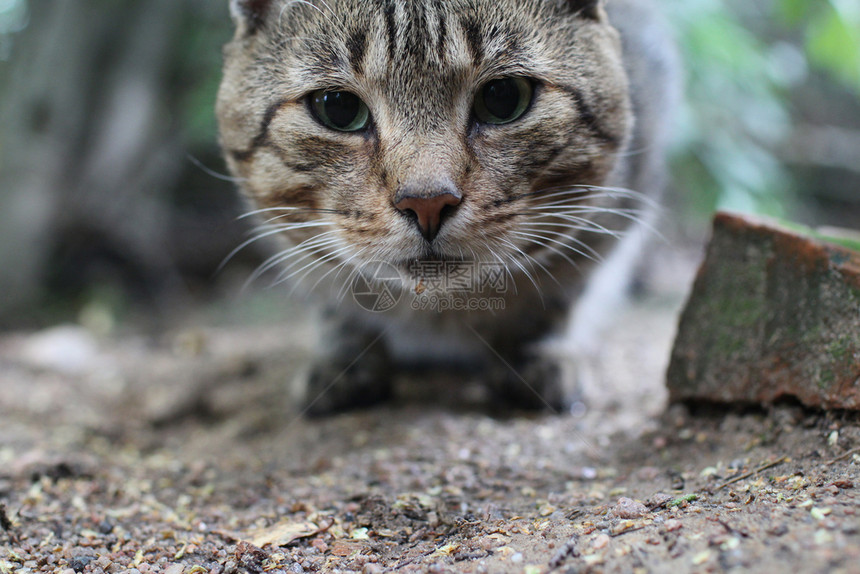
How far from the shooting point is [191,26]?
12.2ft

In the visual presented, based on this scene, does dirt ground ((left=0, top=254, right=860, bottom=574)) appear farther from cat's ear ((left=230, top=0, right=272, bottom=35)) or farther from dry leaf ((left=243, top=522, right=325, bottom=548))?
cat's ear ((left=230, top=0, right=272, bottom=35))

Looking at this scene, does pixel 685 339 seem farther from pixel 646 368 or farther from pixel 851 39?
pixel 851 39

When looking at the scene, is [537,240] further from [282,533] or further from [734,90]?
[734,90]

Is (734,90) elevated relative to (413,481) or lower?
elevated

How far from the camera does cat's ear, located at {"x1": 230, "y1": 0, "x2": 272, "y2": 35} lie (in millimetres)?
1798

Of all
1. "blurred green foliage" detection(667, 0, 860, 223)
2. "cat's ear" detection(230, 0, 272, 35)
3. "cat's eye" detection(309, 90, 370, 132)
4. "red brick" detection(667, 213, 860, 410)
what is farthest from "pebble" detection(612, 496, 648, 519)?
"blurred green foliage" detection(667, 0, 860, 223)

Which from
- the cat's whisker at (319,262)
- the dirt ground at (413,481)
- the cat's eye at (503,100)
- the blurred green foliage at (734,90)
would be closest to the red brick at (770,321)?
the dirt ground at (413,481)

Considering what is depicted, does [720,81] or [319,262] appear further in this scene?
[720,81]

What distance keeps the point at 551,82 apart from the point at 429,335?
936mm

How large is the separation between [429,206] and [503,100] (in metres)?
0.37

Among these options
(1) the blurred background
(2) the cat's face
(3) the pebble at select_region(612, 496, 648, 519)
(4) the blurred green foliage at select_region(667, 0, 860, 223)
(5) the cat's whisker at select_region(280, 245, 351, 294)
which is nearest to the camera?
(3) the pebble at select_region(612, 496, 648, 519)

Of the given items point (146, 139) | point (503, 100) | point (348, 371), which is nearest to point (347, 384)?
point (348, 371)

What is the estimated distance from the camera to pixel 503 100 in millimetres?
1577

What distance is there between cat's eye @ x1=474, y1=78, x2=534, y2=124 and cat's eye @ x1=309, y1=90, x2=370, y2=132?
27 cm
